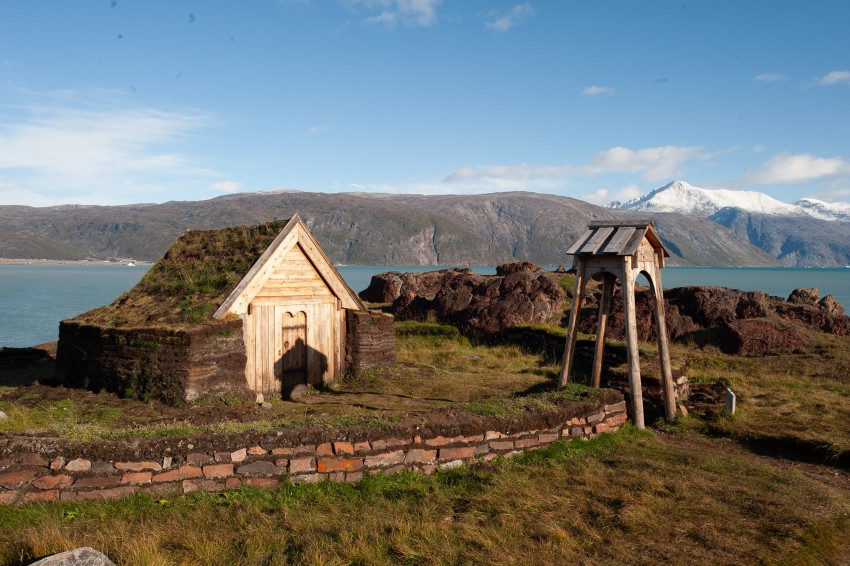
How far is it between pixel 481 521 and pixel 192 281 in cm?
1050

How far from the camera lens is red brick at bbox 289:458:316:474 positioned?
25.3ft

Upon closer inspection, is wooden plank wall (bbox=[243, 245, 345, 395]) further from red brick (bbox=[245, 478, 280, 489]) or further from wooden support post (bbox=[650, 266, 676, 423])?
wooden support post (bbox=[650, 266, 676, 423])

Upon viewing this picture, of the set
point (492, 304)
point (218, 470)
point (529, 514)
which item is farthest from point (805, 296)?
point (218, 470)

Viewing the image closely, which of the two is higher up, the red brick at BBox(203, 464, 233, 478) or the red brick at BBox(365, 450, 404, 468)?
the red brick at BBox(203, 464, 233, 478)

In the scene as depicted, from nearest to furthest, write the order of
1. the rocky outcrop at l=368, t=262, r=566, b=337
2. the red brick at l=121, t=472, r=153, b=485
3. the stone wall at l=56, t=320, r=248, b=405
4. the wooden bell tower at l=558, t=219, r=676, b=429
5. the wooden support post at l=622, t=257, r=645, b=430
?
the red brick at l=121, t=472, r=153, b=485, the wooden support post at l=622, t=257, r=645, b=430, the wooden bell tower at l=558, t=219, r=676, b=429, the stone wall at l=56, t=320, r=248, b=405, the rocky outcrop at l=368, t=262, r=566, b=337

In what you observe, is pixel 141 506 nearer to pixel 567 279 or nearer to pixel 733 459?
pixel 733 459

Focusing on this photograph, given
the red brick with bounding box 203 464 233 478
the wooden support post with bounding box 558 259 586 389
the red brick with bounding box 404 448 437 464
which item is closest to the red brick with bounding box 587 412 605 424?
the wooden support post with bounding box 558 259 586 389

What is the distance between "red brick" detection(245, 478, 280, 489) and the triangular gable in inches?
246

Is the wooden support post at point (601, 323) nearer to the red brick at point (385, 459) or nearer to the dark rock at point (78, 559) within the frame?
the red brick at point (385, 459)

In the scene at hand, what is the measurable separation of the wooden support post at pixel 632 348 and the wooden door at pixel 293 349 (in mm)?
7494

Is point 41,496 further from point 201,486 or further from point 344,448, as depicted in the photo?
point 344,448

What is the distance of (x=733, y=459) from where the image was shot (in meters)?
9.55

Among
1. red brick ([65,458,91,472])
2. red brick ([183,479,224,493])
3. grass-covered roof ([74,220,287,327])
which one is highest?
grass-covered roof ([74,220,287,327])

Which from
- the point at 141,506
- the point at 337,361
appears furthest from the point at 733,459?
the point at 337,361
